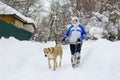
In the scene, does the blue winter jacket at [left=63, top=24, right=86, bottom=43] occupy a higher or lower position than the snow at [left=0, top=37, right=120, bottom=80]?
higher

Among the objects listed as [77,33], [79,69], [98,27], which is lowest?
[79,69]

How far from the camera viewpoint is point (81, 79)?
10.7 metres

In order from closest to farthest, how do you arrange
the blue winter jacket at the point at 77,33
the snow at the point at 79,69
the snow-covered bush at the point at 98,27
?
the snow at the point at 79,69 → the blue winter jacket at the point at 77,33 → the snow-covered bush at the point at 98,27

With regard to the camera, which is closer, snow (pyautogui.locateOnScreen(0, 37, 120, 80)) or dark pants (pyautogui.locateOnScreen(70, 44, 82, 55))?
snow (pyautogui.locateOnScreen(0, 37, 120, 80))

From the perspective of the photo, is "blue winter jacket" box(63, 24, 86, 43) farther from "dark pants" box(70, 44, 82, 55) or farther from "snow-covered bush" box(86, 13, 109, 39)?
"snow-covered bush" box(86, 13, 109, 39)

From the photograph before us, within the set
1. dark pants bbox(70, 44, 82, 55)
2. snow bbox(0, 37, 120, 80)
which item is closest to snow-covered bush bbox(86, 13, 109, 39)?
snow bbox(0, 37, 120, 80)

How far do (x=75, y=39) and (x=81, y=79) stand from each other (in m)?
2.30

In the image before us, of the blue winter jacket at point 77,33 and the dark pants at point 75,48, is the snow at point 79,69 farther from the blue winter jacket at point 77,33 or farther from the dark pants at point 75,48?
the blue winter jacket at point 77,33

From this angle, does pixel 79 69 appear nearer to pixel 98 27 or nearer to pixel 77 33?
pixel 77 33

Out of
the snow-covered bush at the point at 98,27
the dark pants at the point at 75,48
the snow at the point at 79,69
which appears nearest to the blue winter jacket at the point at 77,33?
the dark pants at the point at 75,48

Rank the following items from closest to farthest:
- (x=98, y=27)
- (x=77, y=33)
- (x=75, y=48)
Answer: (x=77, y=33)
(x=75, y=48)
(x=98, y=27)

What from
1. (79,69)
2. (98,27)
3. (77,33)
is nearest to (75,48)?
(77,33)

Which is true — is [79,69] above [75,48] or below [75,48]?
below

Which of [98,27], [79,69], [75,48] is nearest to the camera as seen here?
[79,69]
